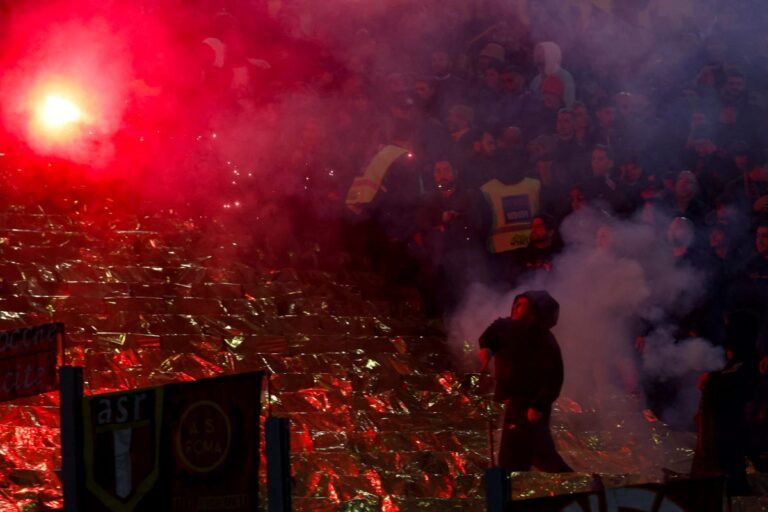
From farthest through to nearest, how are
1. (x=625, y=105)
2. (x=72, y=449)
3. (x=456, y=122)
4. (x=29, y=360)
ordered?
(x=625, y=105) < (x=456, y=122) < (x=29, y=360) < (x=72, y=449)

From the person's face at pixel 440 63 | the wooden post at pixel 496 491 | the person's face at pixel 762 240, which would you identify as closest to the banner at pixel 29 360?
the wooden post at pixel 496 491

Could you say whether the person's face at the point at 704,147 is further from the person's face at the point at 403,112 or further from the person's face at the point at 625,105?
the person's face at the point at 403,112

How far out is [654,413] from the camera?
20.9 ft

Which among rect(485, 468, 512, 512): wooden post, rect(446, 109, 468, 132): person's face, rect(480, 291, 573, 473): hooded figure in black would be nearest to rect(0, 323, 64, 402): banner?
rect(485, 468, 512, 512): wooden post

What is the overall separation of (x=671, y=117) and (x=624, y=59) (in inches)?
47.3

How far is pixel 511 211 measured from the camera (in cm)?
703

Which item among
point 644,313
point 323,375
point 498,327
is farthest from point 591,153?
point 323,375

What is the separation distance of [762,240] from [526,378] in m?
1.48

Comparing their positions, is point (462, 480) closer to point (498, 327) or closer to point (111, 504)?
point (498, 327)

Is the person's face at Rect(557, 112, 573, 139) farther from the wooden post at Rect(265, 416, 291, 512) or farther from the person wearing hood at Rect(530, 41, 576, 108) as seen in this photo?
the wooden post at Rect(265, 416, 291, 512)

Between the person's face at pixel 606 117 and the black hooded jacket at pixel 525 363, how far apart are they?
200 centimetres

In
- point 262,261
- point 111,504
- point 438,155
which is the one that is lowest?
point 111,504

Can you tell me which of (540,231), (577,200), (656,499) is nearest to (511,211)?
(540,231)

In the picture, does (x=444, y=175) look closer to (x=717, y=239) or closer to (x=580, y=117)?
(x=580, y=117)
